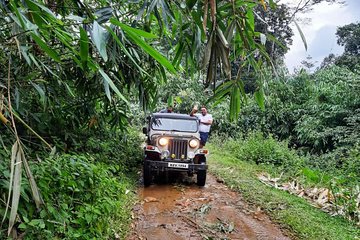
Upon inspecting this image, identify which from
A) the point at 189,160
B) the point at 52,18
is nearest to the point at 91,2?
the point at 52,18

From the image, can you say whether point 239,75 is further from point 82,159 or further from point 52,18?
point 82,159

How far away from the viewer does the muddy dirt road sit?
421 centimetres

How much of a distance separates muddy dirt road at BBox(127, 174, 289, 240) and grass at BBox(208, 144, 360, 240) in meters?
0.20

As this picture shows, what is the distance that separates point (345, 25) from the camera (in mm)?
21422

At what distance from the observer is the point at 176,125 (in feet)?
22.6

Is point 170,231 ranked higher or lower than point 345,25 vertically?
lower

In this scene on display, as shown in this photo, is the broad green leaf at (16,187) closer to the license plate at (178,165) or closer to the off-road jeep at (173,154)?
the off-road jeep at (173,154)

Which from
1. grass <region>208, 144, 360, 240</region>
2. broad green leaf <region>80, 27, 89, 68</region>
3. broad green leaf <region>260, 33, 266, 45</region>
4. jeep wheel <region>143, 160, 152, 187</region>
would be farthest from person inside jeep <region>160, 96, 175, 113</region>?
broad green leaf <region>80, 27, 89, 68</region>

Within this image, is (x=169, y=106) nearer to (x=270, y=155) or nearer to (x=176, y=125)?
(x=176, y=125)

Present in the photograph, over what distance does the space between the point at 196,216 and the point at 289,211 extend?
1527 millimetres

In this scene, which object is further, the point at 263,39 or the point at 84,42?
the point at 263,39

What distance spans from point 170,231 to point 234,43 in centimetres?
302

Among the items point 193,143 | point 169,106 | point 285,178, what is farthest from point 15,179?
point 285,178

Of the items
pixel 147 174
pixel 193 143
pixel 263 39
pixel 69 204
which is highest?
pixel 263 39
